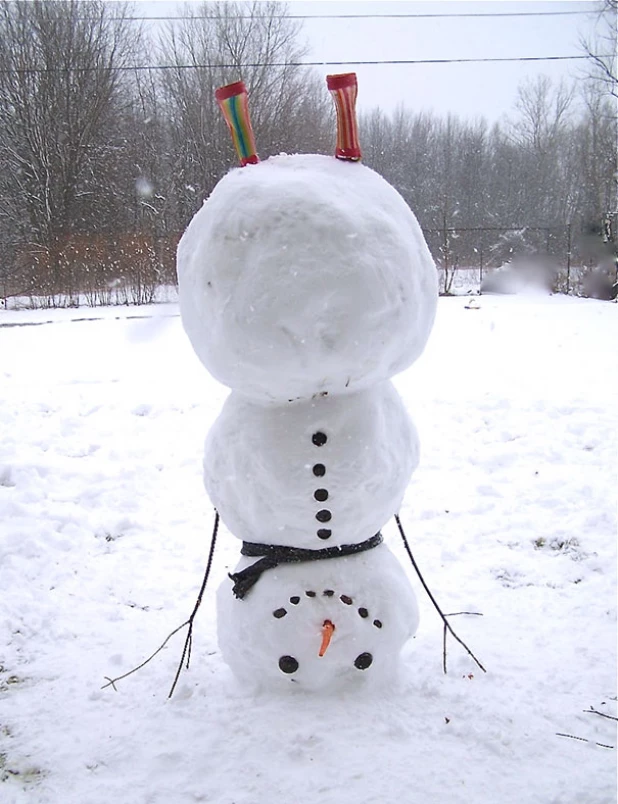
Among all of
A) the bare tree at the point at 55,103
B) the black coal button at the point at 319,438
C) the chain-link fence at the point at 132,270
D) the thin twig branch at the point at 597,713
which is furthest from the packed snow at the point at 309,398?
the bare tree at the point at 55,103

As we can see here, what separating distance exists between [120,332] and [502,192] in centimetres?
1938

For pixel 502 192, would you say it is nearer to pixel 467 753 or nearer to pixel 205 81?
pixel 205 81

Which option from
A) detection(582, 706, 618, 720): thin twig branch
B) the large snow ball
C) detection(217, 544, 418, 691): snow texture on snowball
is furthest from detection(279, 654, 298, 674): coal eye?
detection(582, 706, 618, 720): thin twig branch

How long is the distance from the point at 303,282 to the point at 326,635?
1.05m

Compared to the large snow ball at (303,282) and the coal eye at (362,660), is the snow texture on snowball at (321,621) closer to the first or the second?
the coal eye at (362,660)

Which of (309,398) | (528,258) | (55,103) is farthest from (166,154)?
(309,398)

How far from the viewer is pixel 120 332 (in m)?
10.8

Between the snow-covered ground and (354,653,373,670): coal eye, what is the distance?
0.57ft

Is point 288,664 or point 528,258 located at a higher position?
point 288,664

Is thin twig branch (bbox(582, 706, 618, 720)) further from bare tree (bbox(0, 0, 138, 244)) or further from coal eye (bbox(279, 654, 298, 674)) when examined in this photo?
bare tree (bbox(0, 0, 138, 244))

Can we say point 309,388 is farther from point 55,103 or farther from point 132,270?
point 55,103

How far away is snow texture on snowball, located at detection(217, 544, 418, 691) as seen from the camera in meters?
2.10

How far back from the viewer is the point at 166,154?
20.4 metres

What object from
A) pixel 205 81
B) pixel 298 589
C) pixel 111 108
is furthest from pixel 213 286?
pixel 111 108
